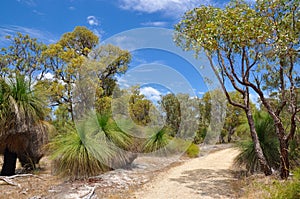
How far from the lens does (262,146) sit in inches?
291

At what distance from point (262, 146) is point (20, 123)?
6.19m

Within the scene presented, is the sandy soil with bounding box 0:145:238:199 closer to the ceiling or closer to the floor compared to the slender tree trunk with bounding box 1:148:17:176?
closer to the floor

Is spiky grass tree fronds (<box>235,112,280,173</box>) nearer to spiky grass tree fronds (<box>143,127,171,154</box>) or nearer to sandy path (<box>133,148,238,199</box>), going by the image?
sandy path (<box>133,148,238,199</box>)

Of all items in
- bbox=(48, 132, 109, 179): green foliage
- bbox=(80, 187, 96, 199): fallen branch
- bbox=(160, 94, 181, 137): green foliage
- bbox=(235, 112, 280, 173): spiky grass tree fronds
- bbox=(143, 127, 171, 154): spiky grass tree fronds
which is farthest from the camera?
bbox=(160, 94, 181, 137): green foliage

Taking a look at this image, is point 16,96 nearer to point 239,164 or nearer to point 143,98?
point 239,164

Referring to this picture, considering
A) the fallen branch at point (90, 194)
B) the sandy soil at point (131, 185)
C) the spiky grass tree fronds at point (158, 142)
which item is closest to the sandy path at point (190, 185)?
the sandy soil at point (131, 185)

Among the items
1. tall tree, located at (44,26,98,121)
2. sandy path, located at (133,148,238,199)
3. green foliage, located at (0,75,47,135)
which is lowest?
sandy path, located at (133,148,238,199)

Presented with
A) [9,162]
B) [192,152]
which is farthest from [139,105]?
[9,162]

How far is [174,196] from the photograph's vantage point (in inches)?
209

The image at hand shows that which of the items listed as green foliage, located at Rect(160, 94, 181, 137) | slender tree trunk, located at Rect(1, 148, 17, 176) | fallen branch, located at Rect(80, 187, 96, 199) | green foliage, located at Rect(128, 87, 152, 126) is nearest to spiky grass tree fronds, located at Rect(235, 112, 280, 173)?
fallen branch, located at Rect(80, 187, 96, 199)

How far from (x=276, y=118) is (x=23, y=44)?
1782 centimetres

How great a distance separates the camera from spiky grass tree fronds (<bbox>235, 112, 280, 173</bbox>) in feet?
23.5

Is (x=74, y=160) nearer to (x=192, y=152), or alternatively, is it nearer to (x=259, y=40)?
(x=259, y=40)

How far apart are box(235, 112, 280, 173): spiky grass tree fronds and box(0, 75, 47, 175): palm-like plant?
17.5ft
